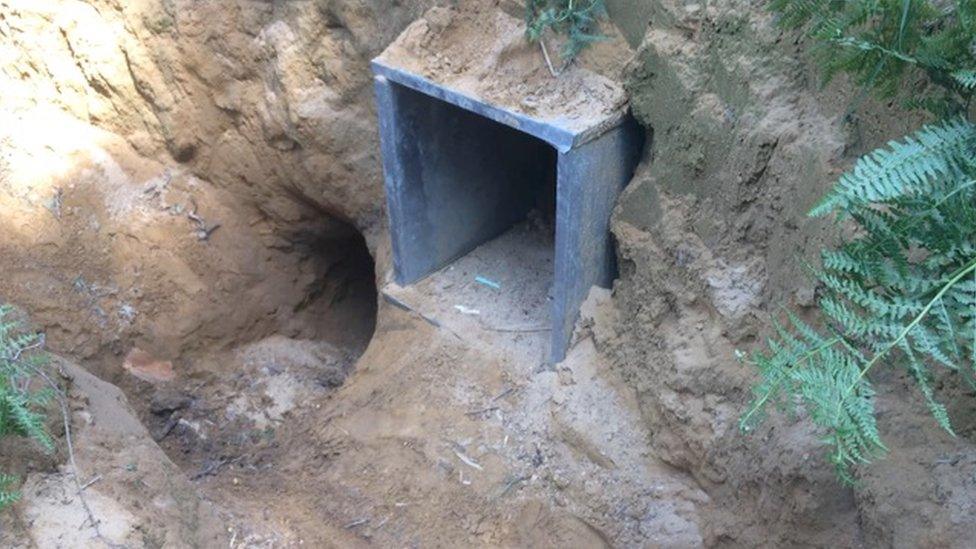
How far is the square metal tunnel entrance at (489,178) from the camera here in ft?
12.2

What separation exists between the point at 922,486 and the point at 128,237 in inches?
166

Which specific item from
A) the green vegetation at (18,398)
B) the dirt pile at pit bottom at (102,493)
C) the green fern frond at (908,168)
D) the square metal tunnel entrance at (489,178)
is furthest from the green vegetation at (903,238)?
the green vegetation at (18,398)

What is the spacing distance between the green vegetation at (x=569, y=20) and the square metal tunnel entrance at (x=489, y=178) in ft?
1.15

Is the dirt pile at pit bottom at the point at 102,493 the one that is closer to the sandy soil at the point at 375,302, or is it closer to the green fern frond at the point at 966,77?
the sandy soil at the point at 375,302

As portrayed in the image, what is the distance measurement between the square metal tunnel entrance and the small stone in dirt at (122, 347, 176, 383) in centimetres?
140

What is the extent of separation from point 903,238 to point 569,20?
178cm

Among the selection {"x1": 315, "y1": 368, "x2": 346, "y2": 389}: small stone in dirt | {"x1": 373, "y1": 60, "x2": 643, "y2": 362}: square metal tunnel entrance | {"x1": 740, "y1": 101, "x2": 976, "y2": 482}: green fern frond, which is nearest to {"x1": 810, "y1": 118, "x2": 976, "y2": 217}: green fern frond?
{"x1": 740, "y1": 101, "x2": 976, "y2": 482}: green fern frond

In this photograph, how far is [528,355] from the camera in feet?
14.4

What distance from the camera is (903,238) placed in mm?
2467

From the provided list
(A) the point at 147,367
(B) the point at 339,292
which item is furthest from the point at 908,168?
(B) the point at 339,292

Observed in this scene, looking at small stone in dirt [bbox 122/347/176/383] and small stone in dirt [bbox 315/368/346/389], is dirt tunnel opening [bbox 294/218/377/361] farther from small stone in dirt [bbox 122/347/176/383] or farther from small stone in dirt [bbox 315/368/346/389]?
small stone in dirt [bbox 122/347/176/383]

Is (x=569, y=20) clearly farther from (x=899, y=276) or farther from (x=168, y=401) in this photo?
(x=168, y=401)

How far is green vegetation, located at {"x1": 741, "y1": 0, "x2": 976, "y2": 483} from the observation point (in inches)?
91.7

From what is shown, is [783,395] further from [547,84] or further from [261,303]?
[261,303]
